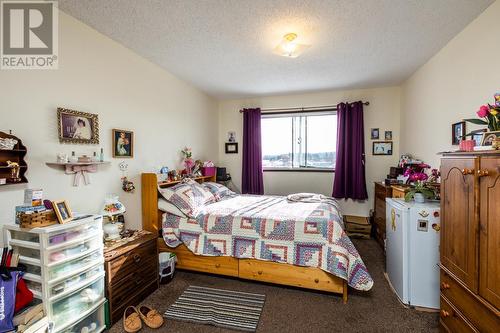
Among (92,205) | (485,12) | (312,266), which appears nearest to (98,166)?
(92,205)

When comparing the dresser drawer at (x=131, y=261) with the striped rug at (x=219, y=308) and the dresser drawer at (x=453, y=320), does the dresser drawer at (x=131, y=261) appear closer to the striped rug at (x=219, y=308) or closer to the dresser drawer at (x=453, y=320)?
the striped rug at (x=219, y=308)

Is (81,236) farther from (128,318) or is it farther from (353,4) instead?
(353,4)

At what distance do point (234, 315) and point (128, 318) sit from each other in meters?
0.82

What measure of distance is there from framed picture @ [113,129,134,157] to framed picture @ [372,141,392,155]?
3.78m

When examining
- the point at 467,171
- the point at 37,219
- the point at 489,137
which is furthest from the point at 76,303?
the point at 489,137

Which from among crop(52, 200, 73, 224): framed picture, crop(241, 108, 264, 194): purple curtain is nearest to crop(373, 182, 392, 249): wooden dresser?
crop(241, 108, 264, 194): purple curtain

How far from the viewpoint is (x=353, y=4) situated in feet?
6.13

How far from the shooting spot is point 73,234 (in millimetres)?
Answer: 1601

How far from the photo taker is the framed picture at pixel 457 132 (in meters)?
2.26

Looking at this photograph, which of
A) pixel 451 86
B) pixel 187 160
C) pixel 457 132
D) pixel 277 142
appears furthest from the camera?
pixel 277 142

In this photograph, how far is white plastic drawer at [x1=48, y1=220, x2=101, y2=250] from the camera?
1.47 metres

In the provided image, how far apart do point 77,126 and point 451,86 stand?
143 inches

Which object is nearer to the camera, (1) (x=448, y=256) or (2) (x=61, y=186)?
(1) (x=448, y=256)

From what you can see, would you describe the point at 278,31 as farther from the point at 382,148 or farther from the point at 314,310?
the point at 382,148
